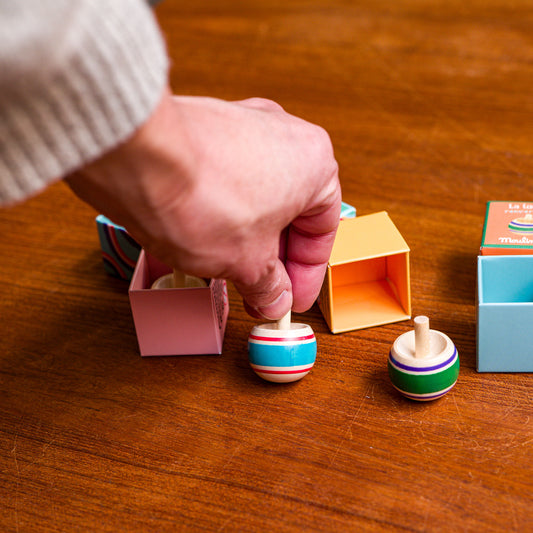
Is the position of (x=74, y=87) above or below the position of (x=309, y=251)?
above

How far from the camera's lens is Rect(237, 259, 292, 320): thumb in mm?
569

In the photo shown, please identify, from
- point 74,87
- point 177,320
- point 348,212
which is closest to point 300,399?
point 177,320

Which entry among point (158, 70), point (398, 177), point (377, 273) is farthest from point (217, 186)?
point (398, 177)

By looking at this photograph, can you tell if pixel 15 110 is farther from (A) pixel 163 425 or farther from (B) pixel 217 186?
(A) pixel 163 425

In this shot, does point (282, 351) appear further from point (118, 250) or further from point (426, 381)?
point (118, 250)

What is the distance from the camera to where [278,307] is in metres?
0.63

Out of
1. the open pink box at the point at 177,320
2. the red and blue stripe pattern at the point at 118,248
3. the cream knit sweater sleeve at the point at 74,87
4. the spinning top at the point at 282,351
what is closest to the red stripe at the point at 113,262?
the red and blue stripe pattern at the point at 118,248

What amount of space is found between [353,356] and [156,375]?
199 mm

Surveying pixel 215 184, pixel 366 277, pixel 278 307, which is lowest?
pixel 366 277

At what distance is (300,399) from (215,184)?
0.93 feet

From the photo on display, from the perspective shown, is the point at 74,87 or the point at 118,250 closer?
the point at 74,87

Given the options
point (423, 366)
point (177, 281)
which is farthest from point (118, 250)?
point (423, 366)

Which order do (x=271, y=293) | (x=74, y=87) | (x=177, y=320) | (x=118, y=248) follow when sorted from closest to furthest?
(x=74, y=87) → (x=271, y=293) → (x=177, y=320) → (x=118, y=248)

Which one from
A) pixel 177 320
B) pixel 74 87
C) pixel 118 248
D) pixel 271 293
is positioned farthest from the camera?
pixel 118 248
